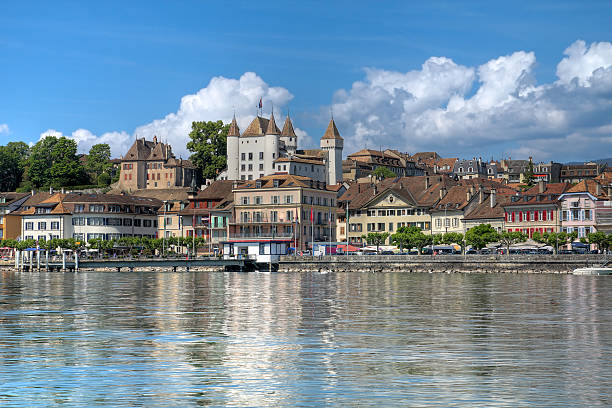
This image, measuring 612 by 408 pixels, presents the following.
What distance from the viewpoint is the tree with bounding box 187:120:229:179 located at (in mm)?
177250

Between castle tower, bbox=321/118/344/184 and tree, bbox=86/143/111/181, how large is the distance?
43.5 m

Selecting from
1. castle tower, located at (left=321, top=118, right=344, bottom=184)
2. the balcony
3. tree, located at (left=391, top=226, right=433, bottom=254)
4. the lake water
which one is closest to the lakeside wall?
tree, located at (left=391, top=226, right=433, bottom=254)

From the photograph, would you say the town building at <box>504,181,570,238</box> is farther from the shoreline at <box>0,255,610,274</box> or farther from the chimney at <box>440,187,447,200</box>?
the shoreline at <box>0,255,610,274</box>

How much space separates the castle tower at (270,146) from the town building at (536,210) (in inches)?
2559

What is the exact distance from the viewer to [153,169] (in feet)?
601

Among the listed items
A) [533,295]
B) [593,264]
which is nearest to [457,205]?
[593,264]

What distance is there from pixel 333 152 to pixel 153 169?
34.0 meters

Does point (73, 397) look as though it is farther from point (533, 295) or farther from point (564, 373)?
point (533, 295)

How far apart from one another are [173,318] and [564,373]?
18.8m

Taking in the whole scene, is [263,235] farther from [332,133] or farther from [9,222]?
[332,133]

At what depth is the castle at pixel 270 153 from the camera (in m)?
174

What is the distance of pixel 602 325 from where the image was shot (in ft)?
107

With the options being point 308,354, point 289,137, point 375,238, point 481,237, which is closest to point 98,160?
point 289,137

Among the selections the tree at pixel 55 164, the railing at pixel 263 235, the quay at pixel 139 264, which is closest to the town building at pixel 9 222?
the quay at pixel 139 264
